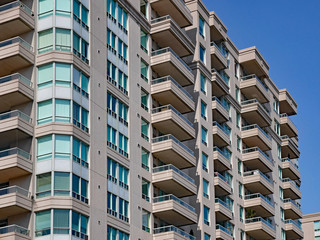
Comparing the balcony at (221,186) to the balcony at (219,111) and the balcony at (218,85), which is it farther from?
the balcony at (218,85)

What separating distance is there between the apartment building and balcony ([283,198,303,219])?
7.38m

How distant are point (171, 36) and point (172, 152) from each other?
38.6 ft

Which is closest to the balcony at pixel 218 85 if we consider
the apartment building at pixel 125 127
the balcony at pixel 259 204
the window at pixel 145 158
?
the apartment building at pixel 125 127

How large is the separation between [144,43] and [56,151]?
19516mm

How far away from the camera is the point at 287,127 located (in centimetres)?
10588

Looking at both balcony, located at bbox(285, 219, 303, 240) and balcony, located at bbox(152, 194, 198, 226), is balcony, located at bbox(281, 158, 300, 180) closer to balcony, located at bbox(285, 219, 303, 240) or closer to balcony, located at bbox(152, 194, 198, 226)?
balcony, located at bbox(285, 219, 303, 240)

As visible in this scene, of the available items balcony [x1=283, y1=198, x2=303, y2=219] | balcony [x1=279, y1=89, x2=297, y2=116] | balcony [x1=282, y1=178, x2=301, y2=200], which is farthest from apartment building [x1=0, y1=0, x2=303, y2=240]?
balcony [x1=279, y1=89, x2=297, y2=116]

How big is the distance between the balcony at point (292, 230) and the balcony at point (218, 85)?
73.1 feet

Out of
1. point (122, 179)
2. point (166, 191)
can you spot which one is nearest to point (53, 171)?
point (122, 179)

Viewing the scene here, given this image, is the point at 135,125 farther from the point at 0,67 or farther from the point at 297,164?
the point at 297,164

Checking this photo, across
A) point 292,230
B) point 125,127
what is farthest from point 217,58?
point 292,230

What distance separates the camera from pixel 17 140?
190 ft

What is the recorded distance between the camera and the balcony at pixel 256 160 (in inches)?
3514

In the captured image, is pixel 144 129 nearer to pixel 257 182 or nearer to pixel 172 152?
pixel 172 152
